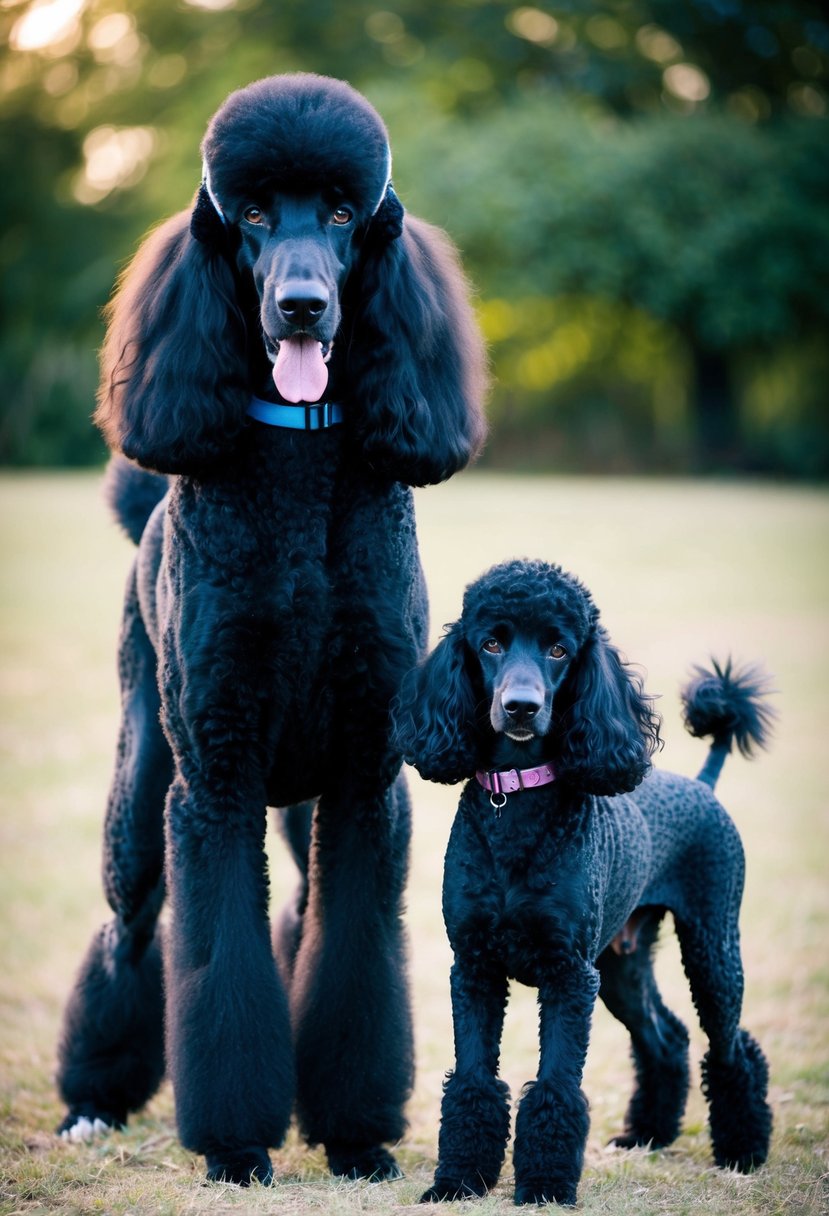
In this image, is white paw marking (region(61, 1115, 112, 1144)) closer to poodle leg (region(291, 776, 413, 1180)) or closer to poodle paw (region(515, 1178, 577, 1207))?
poodle leg (region(291, 776, 413, 1180))

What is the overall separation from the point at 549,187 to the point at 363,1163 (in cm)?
2883

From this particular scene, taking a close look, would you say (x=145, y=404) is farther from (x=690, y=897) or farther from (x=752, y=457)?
(x=752, y=457)

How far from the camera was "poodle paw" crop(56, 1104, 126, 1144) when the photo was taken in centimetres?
365

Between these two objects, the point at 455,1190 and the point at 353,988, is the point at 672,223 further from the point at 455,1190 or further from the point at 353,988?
the point at 455,1190

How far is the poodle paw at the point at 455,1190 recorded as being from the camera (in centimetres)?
280

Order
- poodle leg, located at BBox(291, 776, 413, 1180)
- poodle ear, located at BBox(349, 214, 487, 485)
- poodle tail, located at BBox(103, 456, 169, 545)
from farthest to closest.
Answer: poodle tail, located at BBox(103, 456, 169, 545), poodle leg, located at BBox(291, 776, 413, 1180), poodle ear, located at BBox(349, 214, 487, 485)

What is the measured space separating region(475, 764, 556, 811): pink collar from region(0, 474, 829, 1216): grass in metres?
0.74

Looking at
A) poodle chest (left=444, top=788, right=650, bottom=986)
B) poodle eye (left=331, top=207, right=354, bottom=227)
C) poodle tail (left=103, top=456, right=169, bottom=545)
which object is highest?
poodle eye (left=331, top=207, right=354, bottom=227)

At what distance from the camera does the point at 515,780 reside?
111 inches

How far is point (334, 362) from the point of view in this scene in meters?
3.05

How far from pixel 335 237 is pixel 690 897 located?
63.0 inches

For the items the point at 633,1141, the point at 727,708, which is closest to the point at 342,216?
the point at 727,708

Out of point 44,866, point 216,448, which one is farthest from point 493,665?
point 44,866

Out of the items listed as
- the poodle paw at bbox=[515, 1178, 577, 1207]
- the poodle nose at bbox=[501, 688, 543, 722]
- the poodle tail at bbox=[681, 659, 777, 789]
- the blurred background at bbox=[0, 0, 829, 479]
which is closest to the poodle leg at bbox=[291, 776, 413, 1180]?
the poodle paw at bbox=[515, 1178, 577, 1207]
